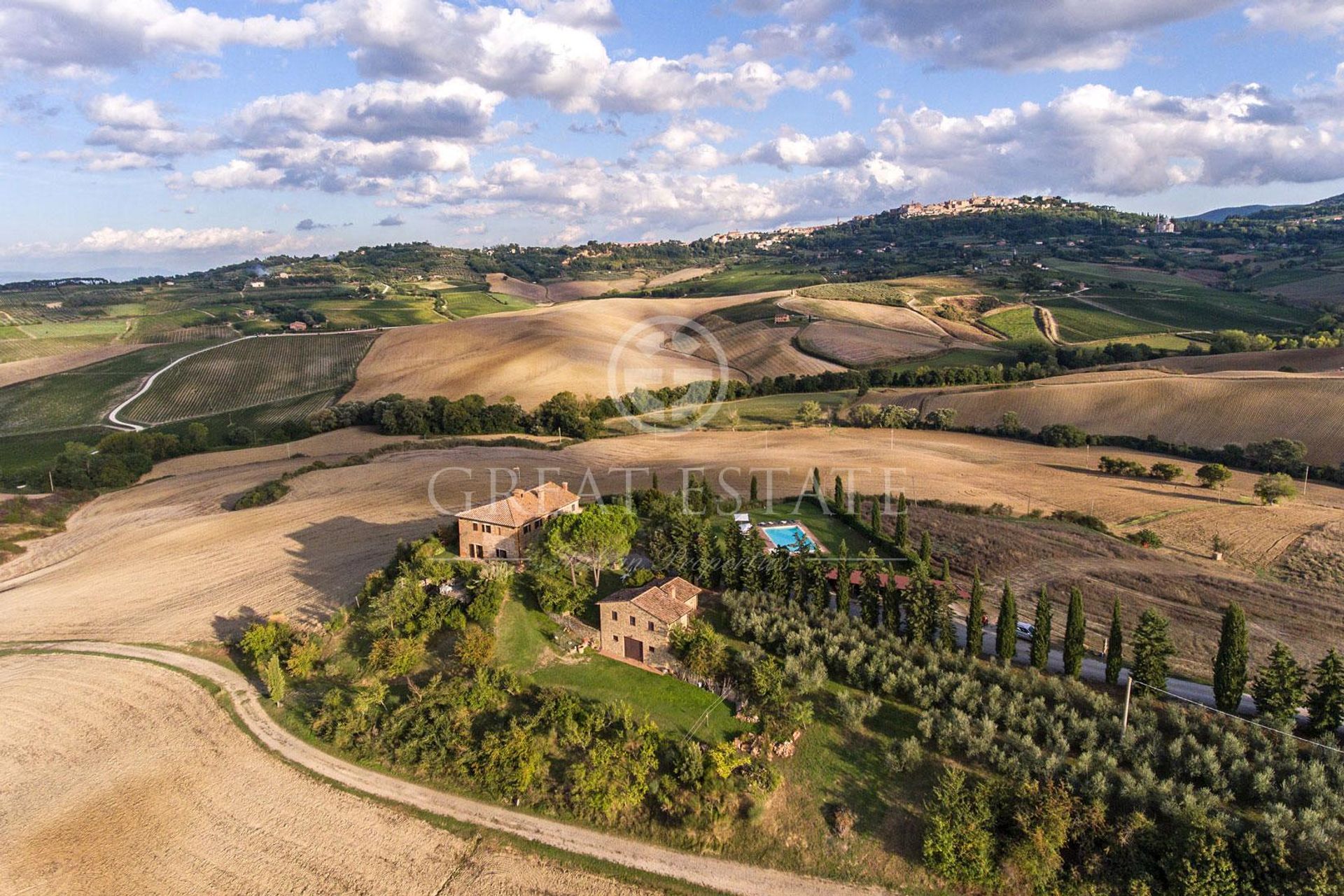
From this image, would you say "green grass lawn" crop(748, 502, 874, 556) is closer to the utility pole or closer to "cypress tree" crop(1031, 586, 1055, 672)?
"cypress tree" crop(1031, 586, 1055, 672)

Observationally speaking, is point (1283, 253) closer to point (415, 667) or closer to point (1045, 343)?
point (1045, 343)

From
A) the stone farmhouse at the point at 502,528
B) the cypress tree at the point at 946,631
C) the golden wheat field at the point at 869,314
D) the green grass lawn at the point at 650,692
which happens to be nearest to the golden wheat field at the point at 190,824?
the green grass lawn at the point at 650,692

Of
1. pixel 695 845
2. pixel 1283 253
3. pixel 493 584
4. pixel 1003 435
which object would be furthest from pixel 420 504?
pixel 1283 253

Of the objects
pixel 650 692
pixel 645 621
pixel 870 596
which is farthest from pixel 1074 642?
pixel 645 621

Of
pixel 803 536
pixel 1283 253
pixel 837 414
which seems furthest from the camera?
pixel 1283 253

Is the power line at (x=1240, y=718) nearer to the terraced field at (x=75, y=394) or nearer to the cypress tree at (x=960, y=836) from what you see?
→ the cypress tree at (x=960, y=836)

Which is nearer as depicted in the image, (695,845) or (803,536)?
(695,845)

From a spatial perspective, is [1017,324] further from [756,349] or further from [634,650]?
[634,650]
